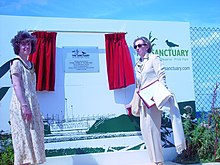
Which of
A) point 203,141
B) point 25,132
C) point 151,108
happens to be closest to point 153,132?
point 151,108

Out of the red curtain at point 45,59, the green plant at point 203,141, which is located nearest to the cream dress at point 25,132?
the red curtain at point 45,59

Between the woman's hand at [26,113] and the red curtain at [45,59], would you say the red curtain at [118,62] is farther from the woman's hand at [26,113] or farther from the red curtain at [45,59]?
the woman's hand at [26,113]

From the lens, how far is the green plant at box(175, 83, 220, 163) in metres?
5.04

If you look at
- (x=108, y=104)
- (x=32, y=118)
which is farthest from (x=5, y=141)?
(x=108, y=104)

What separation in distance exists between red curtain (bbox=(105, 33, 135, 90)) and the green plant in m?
1.23

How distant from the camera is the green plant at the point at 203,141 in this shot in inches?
198

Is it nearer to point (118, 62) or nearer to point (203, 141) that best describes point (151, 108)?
point (118, 62)

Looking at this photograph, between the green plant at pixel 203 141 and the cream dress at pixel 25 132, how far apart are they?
8.10 ft

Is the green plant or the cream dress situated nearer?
the cream dress

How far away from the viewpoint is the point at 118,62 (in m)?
4.97

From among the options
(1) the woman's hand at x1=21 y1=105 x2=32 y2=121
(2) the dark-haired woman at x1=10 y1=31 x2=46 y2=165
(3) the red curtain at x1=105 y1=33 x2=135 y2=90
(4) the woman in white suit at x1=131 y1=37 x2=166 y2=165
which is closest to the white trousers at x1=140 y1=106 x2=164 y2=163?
(4) the woman in white suit at x1=131 y1=37 x2=166 y2=165

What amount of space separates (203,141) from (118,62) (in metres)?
1.74

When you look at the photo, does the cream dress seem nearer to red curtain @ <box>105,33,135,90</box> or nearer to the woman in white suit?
the woman in white suit

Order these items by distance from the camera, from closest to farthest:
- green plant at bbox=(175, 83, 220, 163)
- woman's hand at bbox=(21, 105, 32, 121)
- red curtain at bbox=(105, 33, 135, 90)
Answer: woman's hand at bbox=(21, 105, 32, 121)
red curtain at bbox=(105, 33, 135, 90)
green plant at bbox=(175, 83, 220, 163)
